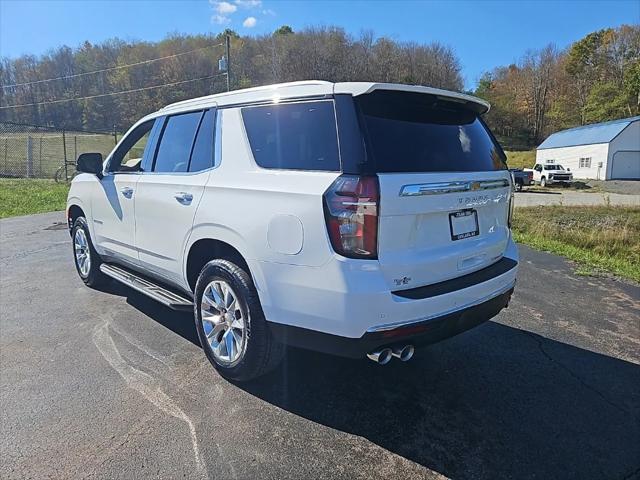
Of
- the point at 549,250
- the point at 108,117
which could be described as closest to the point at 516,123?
the point at 108,117

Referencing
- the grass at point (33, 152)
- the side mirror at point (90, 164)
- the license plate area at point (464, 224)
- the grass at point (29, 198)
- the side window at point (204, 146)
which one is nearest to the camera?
the license plate area at point (464, 224)

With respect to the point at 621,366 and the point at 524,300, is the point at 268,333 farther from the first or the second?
the point at 524,300

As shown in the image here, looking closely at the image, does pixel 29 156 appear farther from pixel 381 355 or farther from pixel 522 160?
pixel 522 160

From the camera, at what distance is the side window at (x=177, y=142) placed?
3510 mm

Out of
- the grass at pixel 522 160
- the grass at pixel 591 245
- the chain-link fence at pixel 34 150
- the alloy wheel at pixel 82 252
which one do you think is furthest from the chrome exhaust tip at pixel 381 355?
the grass at pixel 522 160

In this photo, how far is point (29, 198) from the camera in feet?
46.4

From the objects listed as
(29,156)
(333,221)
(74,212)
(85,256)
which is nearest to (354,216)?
(333,221)

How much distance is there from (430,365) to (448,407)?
1.88ft

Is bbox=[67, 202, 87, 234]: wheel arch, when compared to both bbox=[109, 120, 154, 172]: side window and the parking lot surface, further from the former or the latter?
the parking lot surface

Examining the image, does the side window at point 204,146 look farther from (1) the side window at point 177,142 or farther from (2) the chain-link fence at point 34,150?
(2) the chain-link fence at point 34,150

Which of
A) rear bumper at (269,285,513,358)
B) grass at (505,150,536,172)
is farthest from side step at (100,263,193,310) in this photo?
grass at (505,150,536,172)

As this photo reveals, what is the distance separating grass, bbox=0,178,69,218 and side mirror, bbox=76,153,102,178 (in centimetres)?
868

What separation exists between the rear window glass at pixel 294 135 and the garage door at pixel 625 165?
4433cm

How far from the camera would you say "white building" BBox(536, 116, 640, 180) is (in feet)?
124
